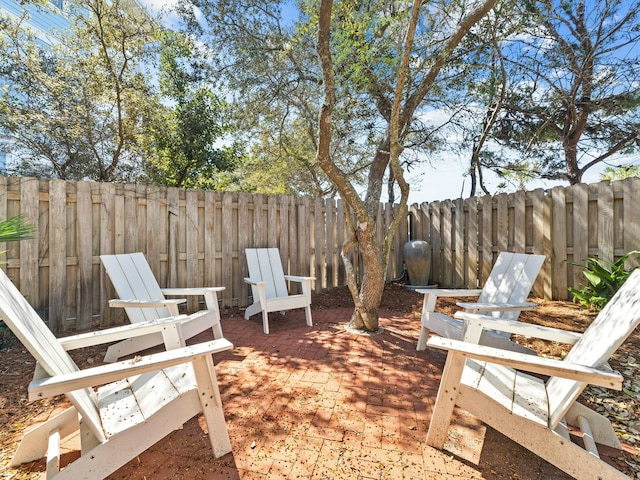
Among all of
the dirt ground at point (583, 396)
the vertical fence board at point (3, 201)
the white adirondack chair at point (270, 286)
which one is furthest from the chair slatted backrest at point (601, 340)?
the vertical fence board at point (3, 201)

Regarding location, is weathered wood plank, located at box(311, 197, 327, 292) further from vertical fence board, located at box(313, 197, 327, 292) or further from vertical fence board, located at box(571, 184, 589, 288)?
vertical fence board, located at box(571, 184, 589, 288)

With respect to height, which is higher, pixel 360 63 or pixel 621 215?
pixel 360 63

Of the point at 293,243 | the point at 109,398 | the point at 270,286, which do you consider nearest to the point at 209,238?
the point at 270,286

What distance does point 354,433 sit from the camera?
1.75m

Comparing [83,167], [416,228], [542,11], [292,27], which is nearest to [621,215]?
[416,228]

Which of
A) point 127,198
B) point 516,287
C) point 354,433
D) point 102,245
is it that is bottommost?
point 354,433

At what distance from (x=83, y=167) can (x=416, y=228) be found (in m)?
8.35

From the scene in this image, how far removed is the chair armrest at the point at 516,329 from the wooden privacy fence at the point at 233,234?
307cm

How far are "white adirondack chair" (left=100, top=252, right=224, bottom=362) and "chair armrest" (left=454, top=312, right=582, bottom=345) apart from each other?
2.11 m

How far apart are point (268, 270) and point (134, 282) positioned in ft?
5.40

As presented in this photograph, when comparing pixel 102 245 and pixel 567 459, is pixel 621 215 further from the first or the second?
pixel 102 245

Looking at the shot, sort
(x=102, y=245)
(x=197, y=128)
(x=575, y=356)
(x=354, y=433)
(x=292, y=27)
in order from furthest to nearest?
1. (x=197, y=128)
2. (x=292, y=27)
3. (x=102, y=245)
4. (x=354, y=433)
5. (x=575, y=356)

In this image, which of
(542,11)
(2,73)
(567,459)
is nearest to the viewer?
(567,459)

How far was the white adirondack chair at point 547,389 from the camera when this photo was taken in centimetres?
Result: 122
